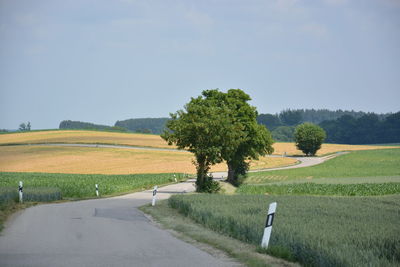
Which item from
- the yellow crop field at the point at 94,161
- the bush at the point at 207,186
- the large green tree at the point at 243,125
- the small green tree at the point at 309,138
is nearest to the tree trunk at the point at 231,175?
the large green tree at the point at 243,125

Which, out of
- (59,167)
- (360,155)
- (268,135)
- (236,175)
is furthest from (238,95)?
(360,155)

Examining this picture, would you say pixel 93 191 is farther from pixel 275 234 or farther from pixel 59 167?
pixel 59 167

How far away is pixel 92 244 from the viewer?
42.0 feet

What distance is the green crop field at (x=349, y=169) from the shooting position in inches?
2674

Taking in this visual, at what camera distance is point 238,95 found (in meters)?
57.2

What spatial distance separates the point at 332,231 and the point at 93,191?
28.4 m

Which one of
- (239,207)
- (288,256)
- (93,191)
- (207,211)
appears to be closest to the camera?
(288,256)

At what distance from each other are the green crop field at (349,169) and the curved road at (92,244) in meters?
44.7

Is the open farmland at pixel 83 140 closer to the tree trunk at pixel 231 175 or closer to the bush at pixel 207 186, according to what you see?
the tree trunk at pixel 231 175

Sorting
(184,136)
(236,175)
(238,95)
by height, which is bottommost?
(236,175)

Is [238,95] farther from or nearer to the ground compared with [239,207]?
farther from the ground

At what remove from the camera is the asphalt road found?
1032 centimetres

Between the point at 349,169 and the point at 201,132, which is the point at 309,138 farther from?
the point at 201,132

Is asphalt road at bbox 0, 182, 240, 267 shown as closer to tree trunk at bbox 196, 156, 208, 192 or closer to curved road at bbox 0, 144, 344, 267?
curved road at bbox 0, 144, 344, 267
